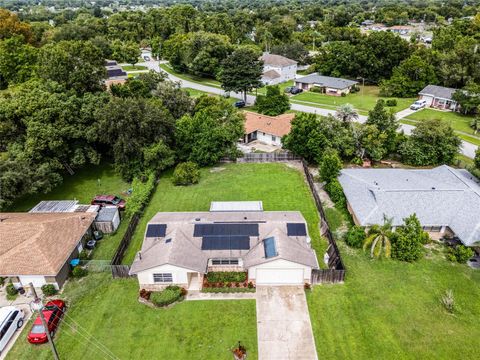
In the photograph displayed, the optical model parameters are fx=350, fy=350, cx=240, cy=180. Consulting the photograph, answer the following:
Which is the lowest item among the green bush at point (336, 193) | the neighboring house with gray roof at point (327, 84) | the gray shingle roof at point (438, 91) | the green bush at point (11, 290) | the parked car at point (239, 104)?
the green bush at point (11, 290)

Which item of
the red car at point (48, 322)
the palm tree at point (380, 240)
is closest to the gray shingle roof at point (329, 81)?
the palm tree at point (380, 240)

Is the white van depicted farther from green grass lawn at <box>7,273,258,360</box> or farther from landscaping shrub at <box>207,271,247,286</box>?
landscaping shrub at <box>207,271,247,286</box>

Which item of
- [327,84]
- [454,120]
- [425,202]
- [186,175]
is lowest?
[186,175]

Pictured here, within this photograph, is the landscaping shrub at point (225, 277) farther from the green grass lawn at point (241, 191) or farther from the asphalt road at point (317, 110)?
the asphalt road at point (317, 110)

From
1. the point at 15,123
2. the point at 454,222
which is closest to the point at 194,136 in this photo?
the point at 15,123

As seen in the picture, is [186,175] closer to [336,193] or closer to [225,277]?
[225,277]

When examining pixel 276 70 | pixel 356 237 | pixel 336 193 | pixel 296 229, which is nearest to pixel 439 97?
pixel 276 70
